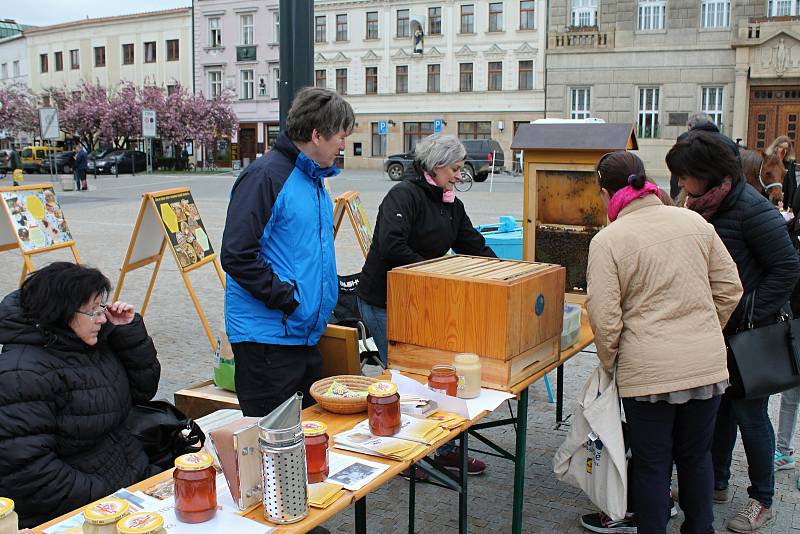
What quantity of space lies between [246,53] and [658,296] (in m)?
43.1

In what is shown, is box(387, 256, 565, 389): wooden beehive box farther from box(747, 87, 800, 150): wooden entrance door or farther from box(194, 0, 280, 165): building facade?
box(194, 0, 280, 165): building facade

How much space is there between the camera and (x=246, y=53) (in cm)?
4309

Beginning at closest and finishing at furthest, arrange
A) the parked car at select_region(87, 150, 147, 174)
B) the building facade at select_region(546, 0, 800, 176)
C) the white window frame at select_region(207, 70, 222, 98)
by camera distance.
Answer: the building facade at select_region(546, 0, 800, 176)
the parked car at select_region(87, 150, 147, 174)
the white window frame at select_region(207, 70, 222, 98)

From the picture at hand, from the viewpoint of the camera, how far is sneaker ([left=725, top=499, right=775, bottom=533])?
347 cm

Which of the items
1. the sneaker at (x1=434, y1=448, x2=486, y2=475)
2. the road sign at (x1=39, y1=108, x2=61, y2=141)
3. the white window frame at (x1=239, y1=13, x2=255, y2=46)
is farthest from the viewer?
the white window frame at (x1=239, y1=13, x2=255, y2=46)

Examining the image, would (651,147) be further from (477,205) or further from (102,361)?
(102,361)

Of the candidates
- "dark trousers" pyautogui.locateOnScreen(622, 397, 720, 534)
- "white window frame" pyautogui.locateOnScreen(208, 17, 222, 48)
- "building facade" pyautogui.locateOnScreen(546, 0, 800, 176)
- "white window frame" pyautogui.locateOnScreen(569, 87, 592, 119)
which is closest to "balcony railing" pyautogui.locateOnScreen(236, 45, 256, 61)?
"white window frame" pyautogui.locateOnScreen(208, 17, 222, 48)

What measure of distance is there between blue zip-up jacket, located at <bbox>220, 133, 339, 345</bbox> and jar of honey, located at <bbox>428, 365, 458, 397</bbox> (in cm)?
53

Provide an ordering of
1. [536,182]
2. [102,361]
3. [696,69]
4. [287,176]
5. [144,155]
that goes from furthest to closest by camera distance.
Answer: [144,155], [696,69], [536,182], [287,176], [102,361]

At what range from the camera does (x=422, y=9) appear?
3791cm

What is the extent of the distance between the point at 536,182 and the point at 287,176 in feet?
7.30

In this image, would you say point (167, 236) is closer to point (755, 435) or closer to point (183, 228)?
point (183, 228)

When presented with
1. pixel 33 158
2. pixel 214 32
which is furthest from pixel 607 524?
pixel 214 32

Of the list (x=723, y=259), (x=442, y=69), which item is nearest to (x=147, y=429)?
Answer: (x=723, y=259)
